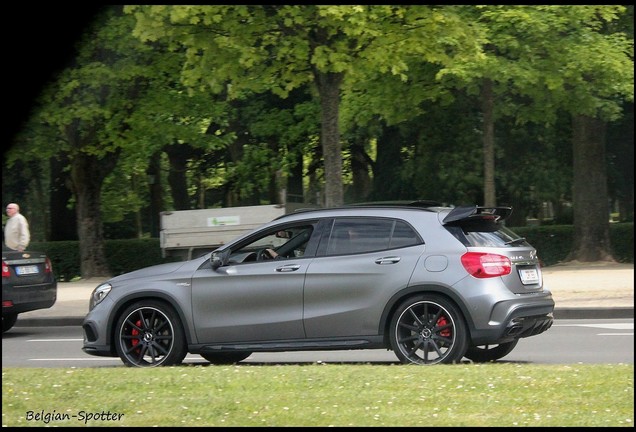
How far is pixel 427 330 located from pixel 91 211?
21536 millimetres

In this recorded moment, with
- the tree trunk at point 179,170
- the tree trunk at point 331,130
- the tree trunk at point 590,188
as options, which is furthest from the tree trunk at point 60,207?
the tree trunk at point 331,130

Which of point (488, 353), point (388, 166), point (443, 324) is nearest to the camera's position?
point (443, 324)

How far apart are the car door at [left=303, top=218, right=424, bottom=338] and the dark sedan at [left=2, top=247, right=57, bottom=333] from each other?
7544 millimetres

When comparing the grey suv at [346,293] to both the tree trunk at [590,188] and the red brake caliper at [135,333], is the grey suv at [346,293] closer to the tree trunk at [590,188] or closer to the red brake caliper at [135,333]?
the red brake caliper at [135,333]

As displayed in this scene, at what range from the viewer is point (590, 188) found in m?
29.4

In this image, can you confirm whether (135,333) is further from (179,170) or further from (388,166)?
(179,170)

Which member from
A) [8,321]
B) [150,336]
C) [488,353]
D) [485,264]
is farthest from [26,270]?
[485,264]

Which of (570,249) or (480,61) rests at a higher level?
(480,61)

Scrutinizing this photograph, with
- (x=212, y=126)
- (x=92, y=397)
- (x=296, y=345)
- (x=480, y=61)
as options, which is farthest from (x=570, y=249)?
(x=92, y=397)

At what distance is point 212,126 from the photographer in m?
37.9

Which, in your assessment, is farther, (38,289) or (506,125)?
(506,125)

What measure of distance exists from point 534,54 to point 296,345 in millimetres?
15782

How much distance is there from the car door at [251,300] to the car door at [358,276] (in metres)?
0.15

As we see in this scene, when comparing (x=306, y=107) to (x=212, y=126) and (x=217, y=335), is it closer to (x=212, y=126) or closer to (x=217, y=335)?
(x=212, y=126)
